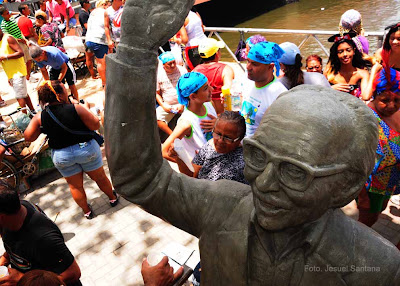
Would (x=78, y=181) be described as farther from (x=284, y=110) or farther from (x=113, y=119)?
(x=284, y=110)

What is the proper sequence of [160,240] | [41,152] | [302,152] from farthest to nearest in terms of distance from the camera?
1. [41,152]
2. [160,240]
3. [302,152]

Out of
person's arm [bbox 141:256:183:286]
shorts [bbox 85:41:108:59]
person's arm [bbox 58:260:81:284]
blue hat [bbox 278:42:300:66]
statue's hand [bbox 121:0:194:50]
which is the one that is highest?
statue's hand [bbox 121:0:194:50]

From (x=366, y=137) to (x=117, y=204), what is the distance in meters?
4.46

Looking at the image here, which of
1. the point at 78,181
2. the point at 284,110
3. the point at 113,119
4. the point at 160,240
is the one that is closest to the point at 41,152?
the point at 78,181

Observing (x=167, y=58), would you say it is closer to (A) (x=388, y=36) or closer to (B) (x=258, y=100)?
(B) (x=258, y=100)

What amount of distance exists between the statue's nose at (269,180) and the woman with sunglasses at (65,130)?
331 cm

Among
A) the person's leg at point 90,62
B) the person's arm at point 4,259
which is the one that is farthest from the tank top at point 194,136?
the person's leg at point 90,62

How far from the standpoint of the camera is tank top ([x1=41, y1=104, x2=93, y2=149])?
12.8 ft

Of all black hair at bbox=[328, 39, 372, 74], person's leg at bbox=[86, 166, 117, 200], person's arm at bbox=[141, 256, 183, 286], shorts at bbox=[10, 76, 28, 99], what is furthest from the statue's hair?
shorts at bbox=[10, 76, 28, 99]

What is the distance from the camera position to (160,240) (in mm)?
4230

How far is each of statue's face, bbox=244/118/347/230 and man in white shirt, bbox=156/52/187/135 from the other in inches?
159

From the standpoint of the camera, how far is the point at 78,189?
451cm

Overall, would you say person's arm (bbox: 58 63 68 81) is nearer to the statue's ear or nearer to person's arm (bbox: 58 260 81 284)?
person's arm (bbox: 58 260 81 284)

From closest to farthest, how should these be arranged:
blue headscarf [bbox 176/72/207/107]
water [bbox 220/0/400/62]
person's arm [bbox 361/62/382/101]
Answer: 1. blue headscarf [bbox 176/72/207/107]
2. person's arm [bbox 361/62/382/101]
3. water [bbox 220/0/400/62]
